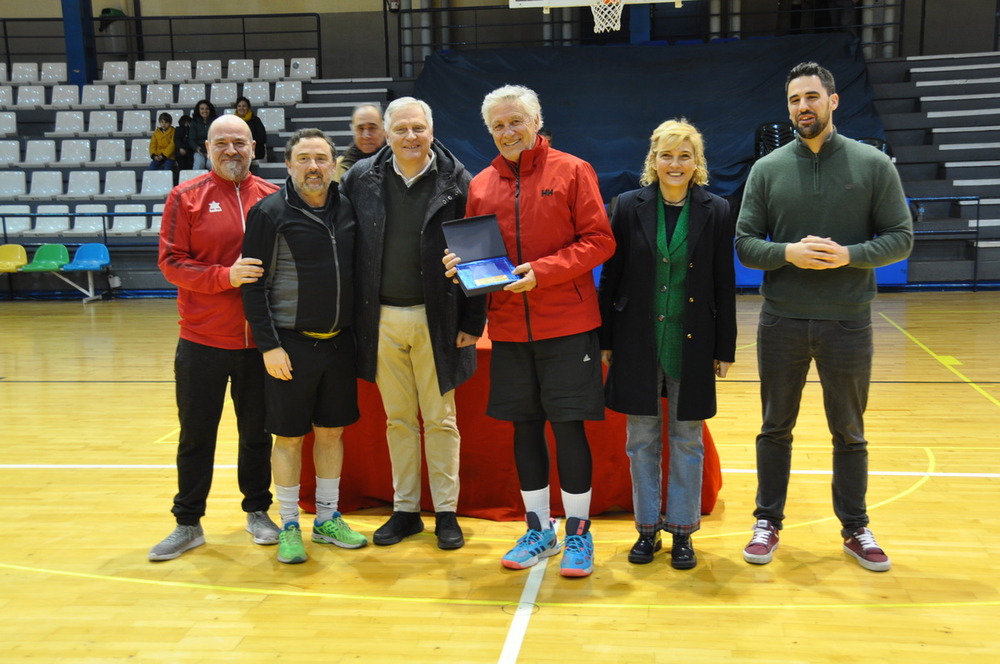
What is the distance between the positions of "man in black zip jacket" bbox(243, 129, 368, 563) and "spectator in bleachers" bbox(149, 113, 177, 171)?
30.8 feet

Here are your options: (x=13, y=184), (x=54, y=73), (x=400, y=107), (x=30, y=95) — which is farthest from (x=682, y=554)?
(x=54, y=73)

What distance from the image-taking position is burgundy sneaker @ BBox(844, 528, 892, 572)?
9.84 feet

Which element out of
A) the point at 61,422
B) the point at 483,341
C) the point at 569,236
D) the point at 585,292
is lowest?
the point at 61,422

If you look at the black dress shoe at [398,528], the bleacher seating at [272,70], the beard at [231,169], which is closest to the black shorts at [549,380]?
the black dress shoe at [398,528]

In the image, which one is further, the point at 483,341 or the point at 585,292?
the point at 483,341

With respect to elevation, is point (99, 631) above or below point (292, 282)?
below

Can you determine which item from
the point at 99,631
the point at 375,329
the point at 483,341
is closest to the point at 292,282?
the point at 375,329

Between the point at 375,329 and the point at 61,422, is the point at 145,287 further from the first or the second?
the point at 375,329

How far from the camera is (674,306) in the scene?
118 inches

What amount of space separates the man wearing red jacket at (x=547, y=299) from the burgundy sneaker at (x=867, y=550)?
88cm

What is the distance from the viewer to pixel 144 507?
150 inches

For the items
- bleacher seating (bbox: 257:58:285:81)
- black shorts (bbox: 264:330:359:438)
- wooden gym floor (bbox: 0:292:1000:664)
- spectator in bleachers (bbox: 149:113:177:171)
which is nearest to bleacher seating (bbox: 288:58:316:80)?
bleacher seating (bbox: 257:58:285:81)

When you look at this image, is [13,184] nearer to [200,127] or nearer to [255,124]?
[200,127]

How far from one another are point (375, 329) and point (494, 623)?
1.10 meters
